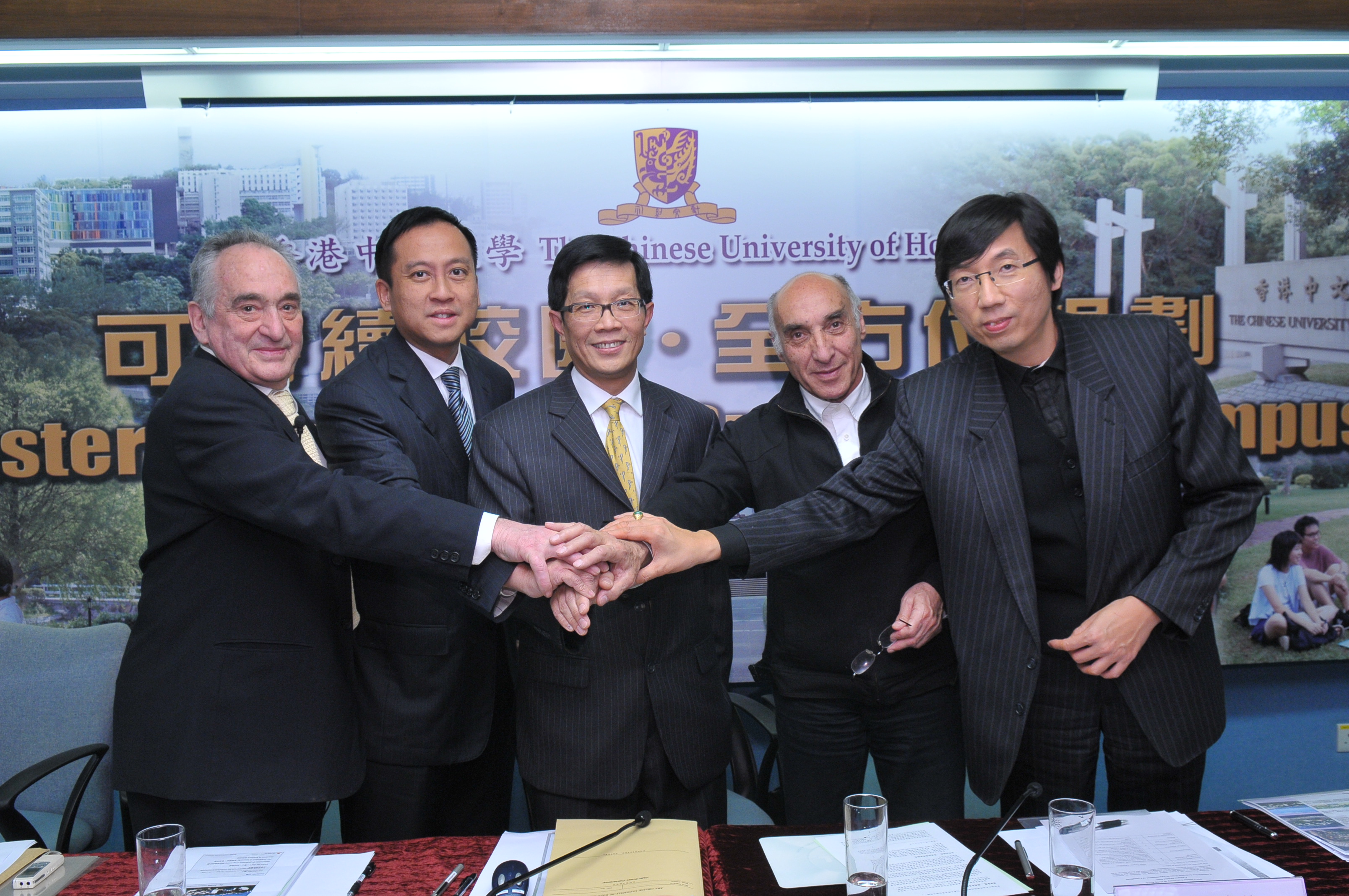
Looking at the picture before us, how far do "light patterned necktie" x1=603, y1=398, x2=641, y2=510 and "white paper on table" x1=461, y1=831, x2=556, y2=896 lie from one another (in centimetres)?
85

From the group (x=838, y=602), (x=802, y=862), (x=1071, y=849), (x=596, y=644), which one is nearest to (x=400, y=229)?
(x=596, y=644)

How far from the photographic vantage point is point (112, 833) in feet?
11.4

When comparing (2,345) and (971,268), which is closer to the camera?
(971,268)

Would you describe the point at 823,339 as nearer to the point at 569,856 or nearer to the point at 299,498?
the point at 299,498

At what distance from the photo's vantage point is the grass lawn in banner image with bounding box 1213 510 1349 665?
3512 mm

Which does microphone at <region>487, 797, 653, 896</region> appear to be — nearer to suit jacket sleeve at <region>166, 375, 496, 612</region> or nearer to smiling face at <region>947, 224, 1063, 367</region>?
suit jacket sleeve at <region>166, 375, 496, 612</region>

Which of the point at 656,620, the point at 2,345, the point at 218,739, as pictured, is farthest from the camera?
the point at 2,345

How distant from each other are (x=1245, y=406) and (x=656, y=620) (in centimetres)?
264

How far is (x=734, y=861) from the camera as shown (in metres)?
1.61

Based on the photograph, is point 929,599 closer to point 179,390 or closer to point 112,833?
point 179,390

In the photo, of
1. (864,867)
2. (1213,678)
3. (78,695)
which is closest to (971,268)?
(1213,678)

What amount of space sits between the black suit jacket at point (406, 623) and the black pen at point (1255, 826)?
5.60 feet

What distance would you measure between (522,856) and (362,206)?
2532 mm

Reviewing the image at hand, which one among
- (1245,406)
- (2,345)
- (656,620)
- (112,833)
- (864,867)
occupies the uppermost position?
(2,345)
